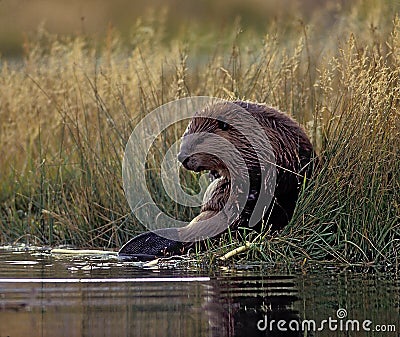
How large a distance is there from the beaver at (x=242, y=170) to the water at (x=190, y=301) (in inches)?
20.0

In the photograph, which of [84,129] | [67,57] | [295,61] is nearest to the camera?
[295,61]

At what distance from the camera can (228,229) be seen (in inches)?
263

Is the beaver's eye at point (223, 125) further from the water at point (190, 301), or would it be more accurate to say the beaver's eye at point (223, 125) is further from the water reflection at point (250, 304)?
the water reflection at point (250, 304)

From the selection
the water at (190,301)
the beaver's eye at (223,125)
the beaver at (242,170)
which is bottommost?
the water at (190,301)

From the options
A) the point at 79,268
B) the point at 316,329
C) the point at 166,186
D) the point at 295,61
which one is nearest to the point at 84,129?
the point at 166,186

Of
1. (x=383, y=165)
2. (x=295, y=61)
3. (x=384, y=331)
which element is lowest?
(x=384, y=331)

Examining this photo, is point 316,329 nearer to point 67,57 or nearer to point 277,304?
point 277,304

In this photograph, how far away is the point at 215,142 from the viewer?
6.91m

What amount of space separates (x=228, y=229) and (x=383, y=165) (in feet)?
3.38

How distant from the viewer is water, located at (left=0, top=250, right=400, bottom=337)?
420 centimetres

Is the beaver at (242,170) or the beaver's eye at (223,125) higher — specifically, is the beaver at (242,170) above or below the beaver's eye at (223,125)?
below

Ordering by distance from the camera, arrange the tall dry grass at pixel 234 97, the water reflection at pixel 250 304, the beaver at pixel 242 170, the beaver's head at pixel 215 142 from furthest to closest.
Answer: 1. the beaver's head at pixel 215 142
2. the beaver at pixel 242 170
3. the tall dry grass at pixel 234 97
4. the water reflection at pixel 250 304

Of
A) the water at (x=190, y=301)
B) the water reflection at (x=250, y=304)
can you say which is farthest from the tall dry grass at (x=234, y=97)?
the water reflection at (x=250, y=304)

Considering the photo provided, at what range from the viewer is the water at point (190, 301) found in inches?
165
